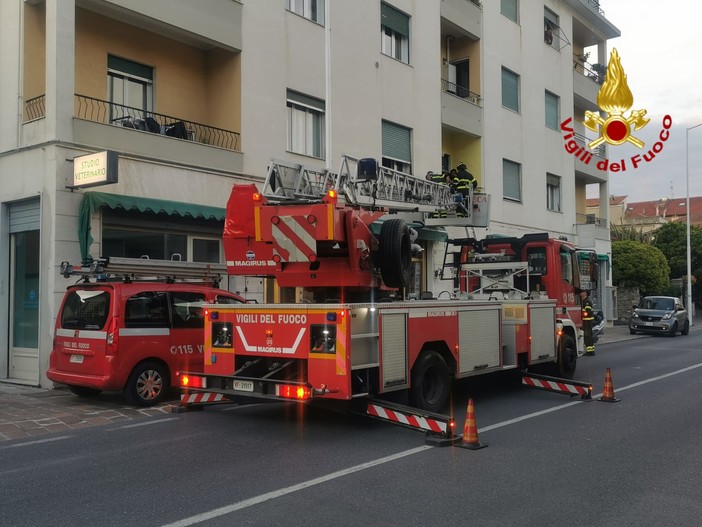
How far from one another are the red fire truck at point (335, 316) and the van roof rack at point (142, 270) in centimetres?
223

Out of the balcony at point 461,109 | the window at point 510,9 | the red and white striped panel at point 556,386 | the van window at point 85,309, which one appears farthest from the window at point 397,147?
the van window at point 85,309

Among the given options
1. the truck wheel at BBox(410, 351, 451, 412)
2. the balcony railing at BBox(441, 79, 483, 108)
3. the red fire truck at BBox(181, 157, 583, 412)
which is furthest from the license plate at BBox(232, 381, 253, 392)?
the balcony railing at BBox(441, 79, 483, 108)

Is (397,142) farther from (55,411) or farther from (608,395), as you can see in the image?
(55,411)

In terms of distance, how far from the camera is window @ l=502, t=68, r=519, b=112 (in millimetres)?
25781

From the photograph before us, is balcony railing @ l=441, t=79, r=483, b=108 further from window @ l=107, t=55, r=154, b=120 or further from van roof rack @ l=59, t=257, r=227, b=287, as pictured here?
van roof rack @ l=59, t=257, r=227, b=287

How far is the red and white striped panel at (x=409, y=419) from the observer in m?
7.30

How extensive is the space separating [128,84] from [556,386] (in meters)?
10.7

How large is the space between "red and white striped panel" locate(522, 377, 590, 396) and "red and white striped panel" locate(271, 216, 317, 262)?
4665mm

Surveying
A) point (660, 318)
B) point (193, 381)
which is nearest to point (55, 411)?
point (193, 381)

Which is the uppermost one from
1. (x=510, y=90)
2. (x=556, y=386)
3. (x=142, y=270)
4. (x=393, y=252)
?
(x=510, y=90)

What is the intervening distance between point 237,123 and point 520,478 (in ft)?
37.6

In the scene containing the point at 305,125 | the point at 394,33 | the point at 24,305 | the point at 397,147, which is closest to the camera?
the point at 24,305

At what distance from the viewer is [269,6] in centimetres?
1617

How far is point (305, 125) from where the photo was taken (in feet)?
57.0
